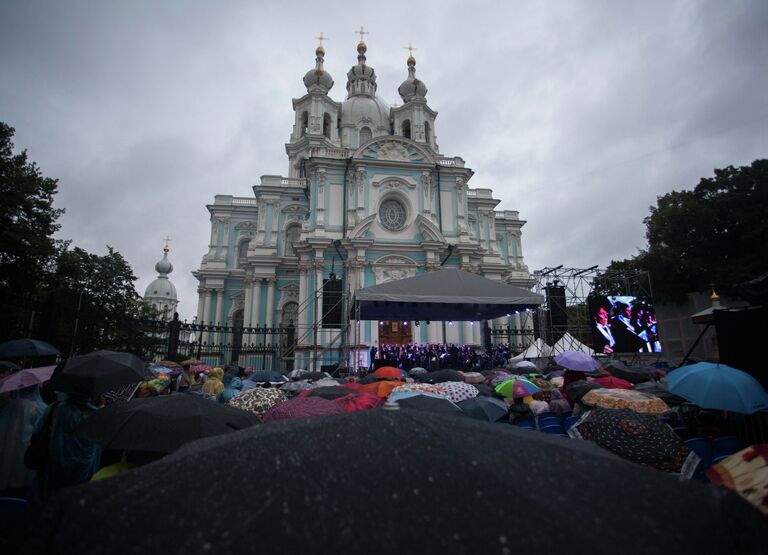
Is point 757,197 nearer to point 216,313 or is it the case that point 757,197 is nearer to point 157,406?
point 157,406

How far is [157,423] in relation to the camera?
3115 mm

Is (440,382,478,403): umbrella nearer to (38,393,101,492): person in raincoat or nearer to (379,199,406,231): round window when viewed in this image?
(38,393,101,492): person in raincoat

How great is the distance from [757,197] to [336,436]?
83.8ft

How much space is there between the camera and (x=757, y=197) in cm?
Result: 1934

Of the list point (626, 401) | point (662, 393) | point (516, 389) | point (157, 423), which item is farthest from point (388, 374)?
point (157, 423)

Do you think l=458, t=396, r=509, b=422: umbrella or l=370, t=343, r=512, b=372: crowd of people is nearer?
l=458, t=396, r=509, b=422: umbrella

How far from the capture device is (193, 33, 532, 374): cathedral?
21.6m

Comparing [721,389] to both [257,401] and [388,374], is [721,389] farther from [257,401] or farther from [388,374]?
[388,374]

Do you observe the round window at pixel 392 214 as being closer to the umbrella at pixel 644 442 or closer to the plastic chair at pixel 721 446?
the plastic chair at pixel 721 446

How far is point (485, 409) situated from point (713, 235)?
Answer: 21.7 meters

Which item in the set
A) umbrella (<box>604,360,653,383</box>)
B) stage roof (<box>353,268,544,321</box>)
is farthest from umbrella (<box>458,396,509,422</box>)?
stage roof (<box>353,268,544,321</box>)

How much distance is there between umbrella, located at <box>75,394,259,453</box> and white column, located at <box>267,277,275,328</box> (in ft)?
73.0

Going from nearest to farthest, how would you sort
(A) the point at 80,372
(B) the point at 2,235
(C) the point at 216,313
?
(A) the point at 80,372 → (B) the point at 2,235 → (C) the point at 216,313

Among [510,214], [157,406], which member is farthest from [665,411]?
[510,214]
